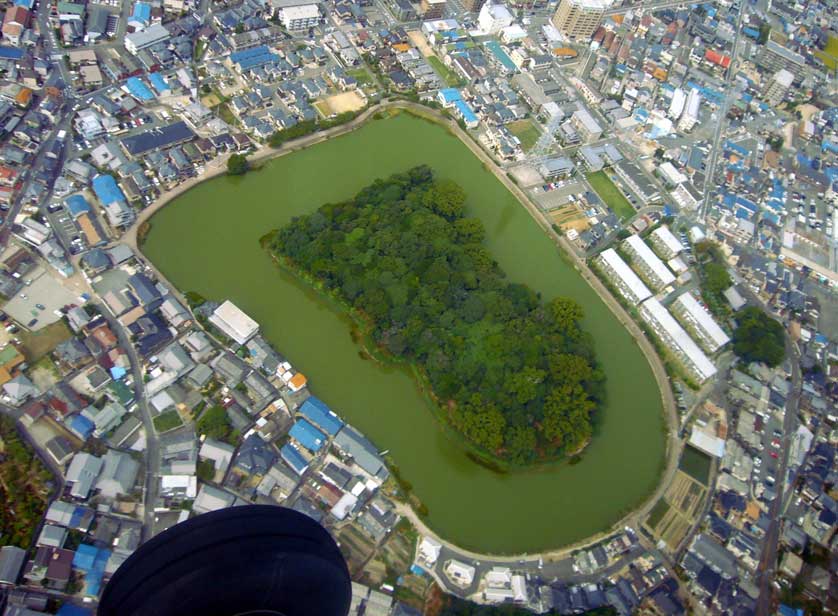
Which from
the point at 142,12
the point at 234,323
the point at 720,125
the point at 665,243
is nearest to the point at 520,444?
the point at 234,323

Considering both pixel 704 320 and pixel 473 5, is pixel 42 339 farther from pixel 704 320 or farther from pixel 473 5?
pixel 473 5

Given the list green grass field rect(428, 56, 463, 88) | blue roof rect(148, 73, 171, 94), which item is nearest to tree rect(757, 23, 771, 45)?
green grass field rect(428, 56, 463, 88)

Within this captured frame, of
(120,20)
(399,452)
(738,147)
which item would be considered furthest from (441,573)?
(120,20)

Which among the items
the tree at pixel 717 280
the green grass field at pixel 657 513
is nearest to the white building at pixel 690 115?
the tree at pixel 717 280

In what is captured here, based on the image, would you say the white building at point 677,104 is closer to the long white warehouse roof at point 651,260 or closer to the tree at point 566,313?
the long white warehouse roof at point 651,260

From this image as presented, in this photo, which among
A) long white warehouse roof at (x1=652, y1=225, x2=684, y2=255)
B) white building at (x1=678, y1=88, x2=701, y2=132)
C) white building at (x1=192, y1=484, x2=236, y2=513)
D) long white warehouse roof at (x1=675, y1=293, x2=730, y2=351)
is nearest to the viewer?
white building at (x1=192, y1=484, x2=236, y2=513)

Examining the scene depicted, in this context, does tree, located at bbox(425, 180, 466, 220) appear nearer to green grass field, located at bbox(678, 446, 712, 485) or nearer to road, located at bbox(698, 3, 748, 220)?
road, located at bbox(698, 3, 748, 220)
